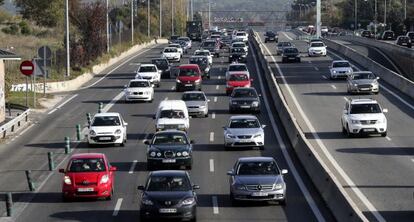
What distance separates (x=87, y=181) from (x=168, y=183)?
342 cm

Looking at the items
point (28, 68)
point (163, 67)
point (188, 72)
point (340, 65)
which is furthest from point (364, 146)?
point (163, 67)

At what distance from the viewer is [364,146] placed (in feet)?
126

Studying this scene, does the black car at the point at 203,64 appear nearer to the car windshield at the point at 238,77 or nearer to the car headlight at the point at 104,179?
the car windshield at the point at 238,77

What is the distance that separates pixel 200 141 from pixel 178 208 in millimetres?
17102

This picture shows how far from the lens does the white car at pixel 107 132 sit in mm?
38375

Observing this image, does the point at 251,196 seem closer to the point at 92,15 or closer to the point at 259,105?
the point at 259,105

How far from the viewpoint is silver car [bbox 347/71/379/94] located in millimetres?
57469

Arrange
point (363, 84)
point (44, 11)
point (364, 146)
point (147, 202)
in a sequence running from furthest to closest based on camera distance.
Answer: point (44, 11) → point (363, 84) → point (364, 146) → point (147, 202)

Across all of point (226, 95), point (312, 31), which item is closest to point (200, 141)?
point (226, 95)

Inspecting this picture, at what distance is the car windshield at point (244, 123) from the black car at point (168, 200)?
44.1 feet

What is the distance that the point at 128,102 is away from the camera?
56094 millimetres

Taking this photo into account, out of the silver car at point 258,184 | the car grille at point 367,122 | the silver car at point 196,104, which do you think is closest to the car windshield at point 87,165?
the silver car at point 258,184

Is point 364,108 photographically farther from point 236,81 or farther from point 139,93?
point 236,81

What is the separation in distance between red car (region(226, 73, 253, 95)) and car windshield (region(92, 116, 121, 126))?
20.2 metres
